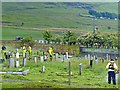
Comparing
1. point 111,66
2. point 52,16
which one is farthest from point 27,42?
point 111,66

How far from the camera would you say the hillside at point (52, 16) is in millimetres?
8484

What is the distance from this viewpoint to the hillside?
8484 millimetres

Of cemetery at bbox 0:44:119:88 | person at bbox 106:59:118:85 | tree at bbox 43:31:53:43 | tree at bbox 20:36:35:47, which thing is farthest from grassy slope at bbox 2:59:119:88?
tree at bbox 43:31:53:43

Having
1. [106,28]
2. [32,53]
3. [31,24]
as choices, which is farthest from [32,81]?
[106,28]

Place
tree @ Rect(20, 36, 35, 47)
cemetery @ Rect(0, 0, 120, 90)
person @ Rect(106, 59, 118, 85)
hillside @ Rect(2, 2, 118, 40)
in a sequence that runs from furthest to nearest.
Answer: tree @ Rect(20, 36, 35, 47) → hillside @ Rect(2, 2, 118, 40) → cemetery @ Rect(0, 0, 120, 90) → person @ Rect(106, 59, 118, 85)

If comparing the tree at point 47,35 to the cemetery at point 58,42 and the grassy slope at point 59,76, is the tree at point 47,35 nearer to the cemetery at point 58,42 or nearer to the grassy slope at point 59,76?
the cemetery at point 58,42

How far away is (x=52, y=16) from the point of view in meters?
8.62

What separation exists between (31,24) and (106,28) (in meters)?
1.68

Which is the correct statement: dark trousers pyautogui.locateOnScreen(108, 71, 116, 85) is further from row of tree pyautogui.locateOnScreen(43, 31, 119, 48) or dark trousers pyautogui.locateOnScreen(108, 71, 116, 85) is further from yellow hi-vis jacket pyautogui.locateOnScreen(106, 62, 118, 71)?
row of tree pyautogui.locateOnScreen(43, 31, 119, 48)

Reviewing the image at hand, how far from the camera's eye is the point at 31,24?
8.70m

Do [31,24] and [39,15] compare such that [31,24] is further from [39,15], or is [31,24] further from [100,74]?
[100,74]

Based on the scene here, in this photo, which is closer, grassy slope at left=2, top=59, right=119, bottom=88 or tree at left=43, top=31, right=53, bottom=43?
grassy slope at left=2, top=59, right=119, bottom=88

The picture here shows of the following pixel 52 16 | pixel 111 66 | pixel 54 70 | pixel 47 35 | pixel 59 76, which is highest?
pixel 52 16

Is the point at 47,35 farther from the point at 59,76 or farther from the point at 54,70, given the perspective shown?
the point at 59,76
